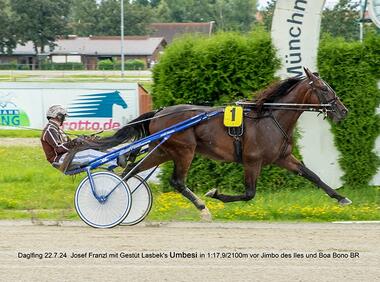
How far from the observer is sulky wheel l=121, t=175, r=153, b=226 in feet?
31.7

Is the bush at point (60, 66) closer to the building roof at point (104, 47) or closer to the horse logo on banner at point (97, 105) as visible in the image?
the building roof at point (104, 47)

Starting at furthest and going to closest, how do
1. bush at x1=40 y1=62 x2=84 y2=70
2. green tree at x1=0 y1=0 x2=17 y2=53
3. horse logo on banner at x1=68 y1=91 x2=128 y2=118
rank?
1. green tree at x1=0 y1=0 x2=17 y2=53
2. bush at x1=40 y1=62 x2=84 y2=70
3. horse logo on banner at x1=68 y1=91 x2=128 y2=118

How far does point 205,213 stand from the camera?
32.2 feet

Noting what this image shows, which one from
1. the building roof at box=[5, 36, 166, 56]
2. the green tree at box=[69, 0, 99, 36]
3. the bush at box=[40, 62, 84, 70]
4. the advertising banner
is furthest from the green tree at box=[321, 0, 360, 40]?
the green tree at box=[69, 0, 99, 36]

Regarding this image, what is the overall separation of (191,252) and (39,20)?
61.6m

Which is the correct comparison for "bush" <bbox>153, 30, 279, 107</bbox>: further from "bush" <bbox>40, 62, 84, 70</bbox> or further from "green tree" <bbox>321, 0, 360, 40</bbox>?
"bush" <bbox>40, 62, 84, 70</bbox>

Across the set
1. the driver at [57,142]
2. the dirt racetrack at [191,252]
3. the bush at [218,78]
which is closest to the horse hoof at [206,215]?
the dirt racetrack at [191,252]

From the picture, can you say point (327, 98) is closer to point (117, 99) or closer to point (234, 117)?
point (234, 117)

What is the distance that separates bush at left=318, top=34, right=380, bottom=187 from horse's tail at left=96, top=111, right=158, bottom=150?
10.5ft

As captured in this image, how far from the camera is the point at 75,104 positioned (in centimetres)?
2042

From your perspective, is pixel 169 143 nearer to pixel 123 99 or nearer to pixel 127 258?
pixel 127 258

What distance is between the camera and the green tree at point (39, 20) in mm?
66188

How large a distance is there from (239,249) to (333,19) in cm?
2450

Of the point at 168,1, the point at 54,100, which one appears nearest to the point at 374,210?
the point at 54,100
